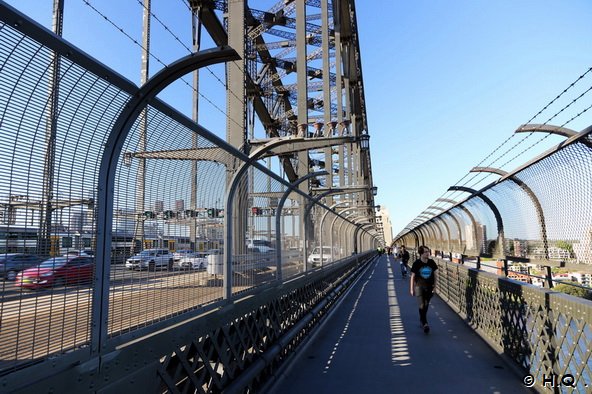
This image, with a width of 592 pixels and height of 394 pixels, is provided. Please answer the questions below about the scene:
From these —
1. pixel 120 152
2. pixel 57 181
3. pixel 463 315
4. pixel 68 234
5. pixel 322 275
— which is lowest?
pixel 463 315

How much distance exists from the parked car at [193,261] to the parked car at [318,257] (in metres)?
5.17

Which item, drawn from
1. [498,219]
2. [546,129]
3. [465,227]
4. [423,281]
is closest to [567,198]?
[546,129]

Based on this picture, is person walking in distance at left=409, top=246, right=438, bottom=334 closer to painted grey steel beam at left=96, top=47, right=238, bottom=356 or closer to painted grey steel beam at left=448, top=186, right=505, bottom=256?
painted grey steel beam at left=448, top=186, right=505, bottom=256

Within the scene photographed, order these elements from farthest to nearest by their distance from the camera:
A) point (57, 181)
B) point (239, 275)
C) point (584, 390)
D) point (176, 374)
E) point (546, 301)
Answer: point (239, 275) < point (546, 301) < point (584, 390) < point (176, 374) < point (57, 181)

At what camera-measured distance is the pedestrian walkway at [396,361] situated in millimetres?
4492

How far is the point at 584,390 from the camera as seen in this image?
10.9ft

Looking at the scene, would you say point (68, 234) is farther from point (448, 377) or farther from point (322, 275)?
point (322, 275)

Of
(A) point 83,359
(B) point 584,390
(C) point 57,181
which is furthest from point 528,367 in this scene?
(C) point 57,181

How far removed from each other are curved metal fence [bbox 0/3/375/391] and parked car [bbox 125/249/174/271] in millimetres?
10

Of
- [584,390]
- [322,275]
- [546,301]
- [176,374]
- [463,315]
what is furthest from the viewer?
[322,275]

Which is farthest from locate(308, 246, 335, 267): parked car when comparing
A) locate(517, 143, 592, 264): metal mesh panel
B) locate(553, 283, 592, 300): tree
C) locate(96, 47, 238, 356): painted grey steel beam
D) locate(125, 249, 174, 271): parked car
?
locate(96, 47, 238, 356): painted grey steel beam

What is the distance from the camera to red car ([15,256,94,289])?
1911 mm

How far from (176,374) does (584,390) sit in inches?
127

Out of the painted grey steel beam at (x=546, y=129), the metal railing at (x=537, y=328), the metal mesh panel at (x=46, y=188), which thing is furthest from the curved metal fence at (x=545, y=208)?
the metal mesh panel at (x=46, y=188)
